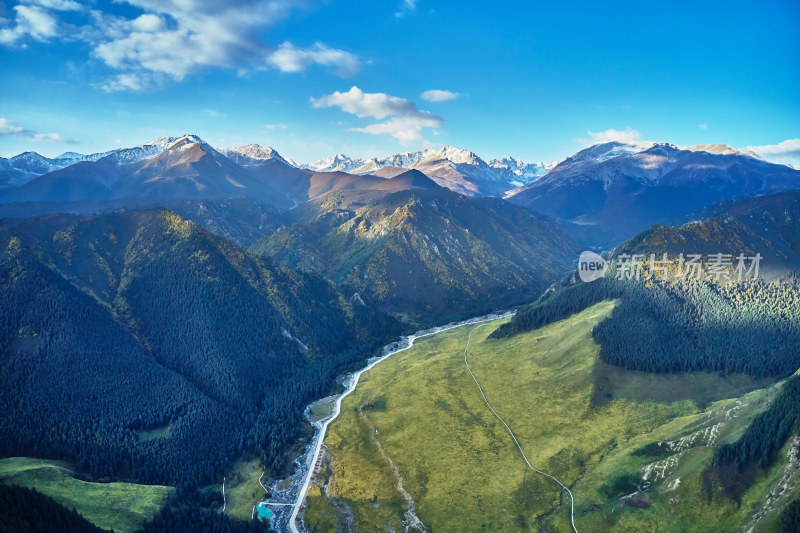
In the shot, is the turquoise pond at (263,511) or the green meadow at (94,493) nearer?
the green meadow at (94,493)

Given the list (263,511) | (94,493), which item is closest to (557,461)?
(263,511)

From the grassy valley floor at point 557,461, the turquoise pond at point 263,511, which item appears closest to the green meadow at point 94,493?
the turquoise pond at point 263,511

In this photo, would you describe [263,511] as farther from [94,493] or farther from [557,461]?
[557,461]

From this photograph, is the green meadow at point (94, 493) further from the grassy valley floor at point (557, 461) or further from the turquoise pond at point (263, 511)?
the grassy valley floor at point (557, 461)

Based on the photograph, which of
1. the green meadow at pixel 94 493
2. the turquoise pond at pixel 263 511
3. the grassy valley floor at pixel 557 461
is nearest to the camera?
the grassy valley floor at pixel 557 461

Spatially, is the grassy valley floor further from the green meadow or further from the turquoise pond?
the green meadow

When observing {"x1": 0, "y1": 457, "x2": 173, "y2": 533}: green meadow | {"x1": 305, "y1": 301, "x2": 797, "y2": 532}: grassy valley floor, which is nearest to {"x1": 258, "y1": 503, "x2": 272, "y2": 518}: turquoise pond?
{"x1": 305, "y1": 301, "x2": 797, "y2": 532}: grassy valley floor

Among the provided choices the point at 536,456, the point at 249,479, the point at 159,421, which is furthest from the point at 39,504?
the point at 536,456
